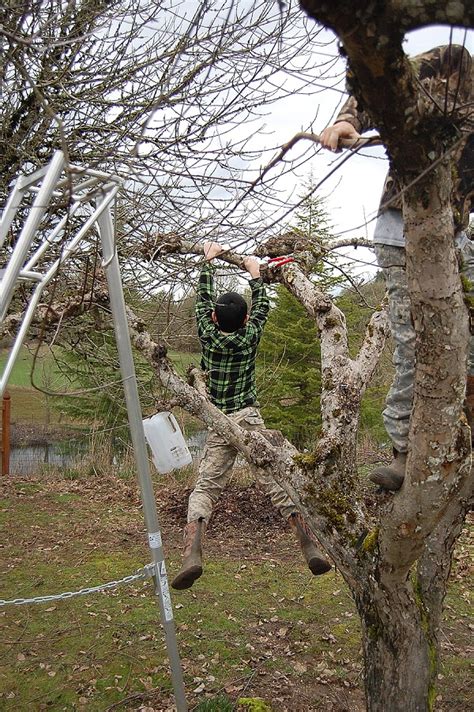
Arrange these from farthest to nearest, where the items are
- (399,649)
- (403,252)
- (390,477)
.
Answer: (399,649), (403,252), (390,477)

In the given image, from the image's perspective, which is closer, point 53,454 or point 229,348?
point 229,348

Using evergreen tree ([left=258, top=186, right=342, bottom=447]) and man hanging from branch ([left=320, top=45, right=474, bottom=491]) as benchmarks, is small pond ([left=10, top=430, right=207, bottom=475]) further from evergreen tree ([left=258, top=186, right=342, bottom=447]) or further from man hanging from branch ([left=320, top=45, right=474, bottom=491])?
man hanging from branch ([left=320, top=45, right=474, bottom=491])

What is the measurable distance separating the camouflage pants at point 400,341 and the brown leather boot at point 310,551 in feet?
4.01

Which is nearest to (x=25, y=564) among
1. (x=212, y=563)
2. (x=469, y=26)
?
(x=212, y=563)

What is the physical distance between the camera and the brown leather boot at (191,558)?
346 centimetres

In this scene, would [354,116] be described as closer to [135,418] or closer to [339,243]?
[135,418]

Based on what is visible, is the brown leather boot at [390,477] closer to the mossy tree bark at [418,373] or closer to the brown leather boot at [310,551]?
the mossy tree bark at [418,373]

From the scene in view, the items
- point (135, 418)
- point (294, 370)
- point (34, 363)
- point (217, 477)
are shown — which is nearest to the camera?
point (34, 363)

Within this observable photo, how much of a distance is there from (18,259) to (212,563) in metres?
4.30

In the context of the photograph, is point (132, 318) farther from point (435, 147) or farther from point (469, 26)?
point (469, 26)

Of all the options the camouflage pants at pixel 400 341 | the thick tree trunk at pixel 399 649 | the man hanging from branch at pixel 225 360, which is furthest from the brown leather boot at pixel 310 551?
the camouflage pants at pixel 400 341

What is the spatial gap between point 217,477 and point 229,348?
86 cm

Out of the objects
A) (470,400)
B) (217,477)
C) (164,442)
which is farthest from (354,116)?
(217,477)

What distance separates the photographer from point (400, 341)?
2.40 m
